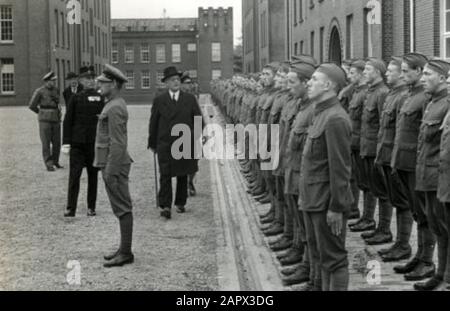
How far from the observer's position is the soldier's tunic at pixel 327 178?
19.4 feet

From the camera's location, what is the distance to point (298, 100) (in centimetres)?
833

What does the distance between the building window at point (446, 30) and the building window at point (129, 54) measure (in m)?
83.0

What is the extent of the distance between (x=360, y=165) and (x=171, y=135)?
2989 millimetres

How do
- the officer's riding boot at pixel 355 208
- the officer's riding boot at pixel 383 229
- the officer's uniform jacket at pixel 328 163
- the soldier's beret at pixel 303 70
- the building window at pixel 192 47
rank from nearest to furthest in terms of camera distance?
the officer's uniform jacket at pixel 328 163, the soldier's beret at pixel 303 70, the officer's riding boot at pixel 383 229, the officer's riding boot at pixel 355 208, the building window at pixel 192 47

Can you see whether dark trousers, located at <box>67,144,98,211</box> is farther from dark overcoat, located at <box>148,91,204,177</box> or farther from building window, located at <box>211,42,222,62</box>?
building window, located at <box>211,42,222,62</box>

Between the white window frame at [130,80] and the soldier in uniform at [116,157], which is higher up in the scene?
the white window frame at [130,80]

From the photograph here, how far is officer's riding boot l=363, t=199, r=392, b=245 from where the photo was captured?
30.3 ft

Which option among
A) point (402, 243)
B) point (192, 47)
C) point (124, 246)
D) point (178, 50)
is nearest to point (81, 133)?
point (124, 246)

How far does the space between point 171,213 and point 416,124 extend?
4.97 meters

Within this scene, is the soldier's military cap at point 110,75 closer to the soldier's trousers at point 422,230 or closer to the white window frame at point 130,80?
the soldier's trousers at point 422,230

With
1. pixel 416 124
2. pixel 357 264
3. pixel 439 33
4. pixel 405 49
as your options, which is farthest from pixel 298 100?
pixel 405 49

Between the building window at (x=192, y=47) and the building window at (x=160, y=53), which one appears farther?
the building window at (x=192, y=47)

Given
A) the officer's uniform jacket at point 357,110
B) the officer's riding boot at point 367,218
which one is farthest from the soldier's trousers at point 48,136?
the officer's riding boot at point 367,218
